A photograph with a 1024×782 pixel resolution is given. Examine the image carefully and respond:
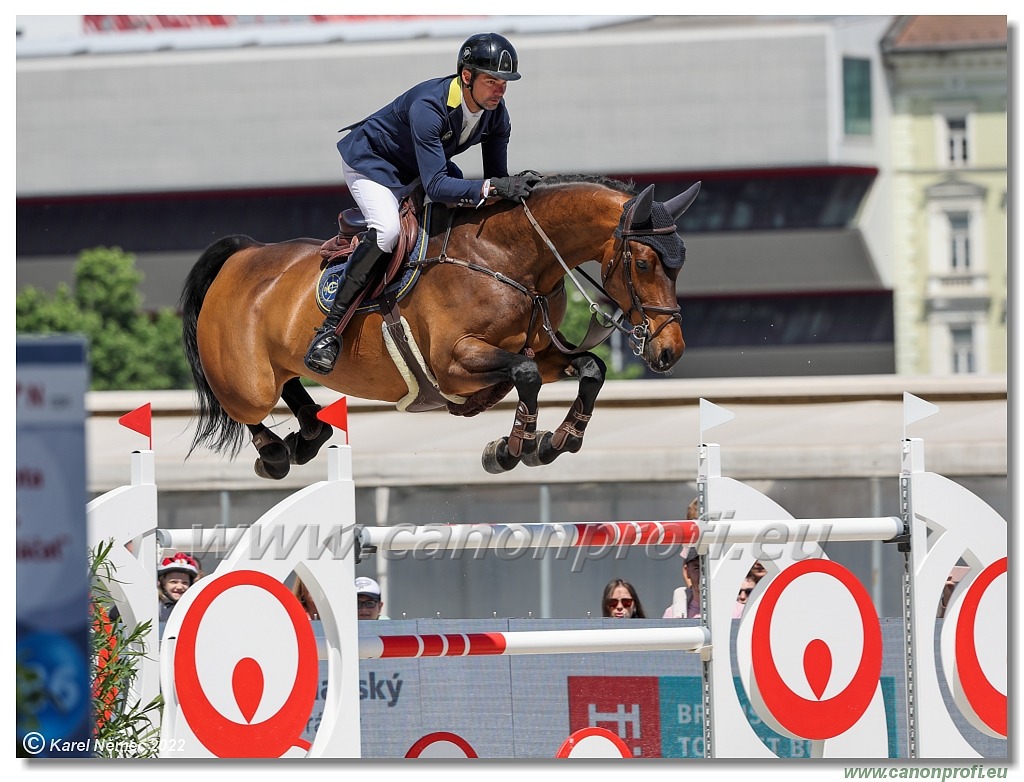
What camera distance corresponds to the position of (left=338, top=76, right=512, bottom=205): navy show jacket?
12.2 ft

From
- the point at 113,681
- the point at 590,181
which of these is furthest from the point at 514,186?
the point at 113,681

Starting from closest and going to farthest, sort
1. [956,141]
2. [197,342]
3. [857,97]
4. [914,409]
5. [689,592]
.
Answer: [914,409]
[197,342]
[689,592]
[857,97]
[956,141]

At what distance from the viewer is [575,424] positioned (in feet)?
12.2

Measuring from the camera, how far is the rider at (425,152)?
371cm

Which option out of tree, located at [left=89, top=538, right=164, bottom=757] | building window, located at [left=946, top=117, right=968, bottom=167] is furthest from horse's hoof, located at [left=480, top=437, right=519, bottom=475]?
building window, located at [left=946, top=117, right=968, bottom=167]

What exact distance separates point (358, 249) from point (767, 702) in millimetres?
1643

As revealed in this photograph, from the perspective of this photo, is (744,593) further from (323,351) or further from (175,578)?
(175,578)

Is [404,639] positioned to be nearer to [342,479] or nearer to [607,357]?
[342,479]

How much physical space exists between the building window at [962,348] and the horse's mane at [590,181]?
21.8 meters

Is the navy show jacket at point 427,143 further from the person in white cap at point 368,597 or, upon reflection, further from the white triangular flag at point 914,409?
the white triangular flag at point 914,409

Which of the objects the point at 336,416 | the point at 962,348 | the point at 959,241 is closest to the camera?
the point at 336,416

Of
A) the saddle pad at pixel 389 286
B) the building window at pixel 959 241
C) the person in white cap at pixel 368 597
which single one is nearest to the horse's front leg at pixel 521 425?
the saddle pad at pixel 389 286

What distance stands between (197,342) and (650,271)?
152 centimetres
